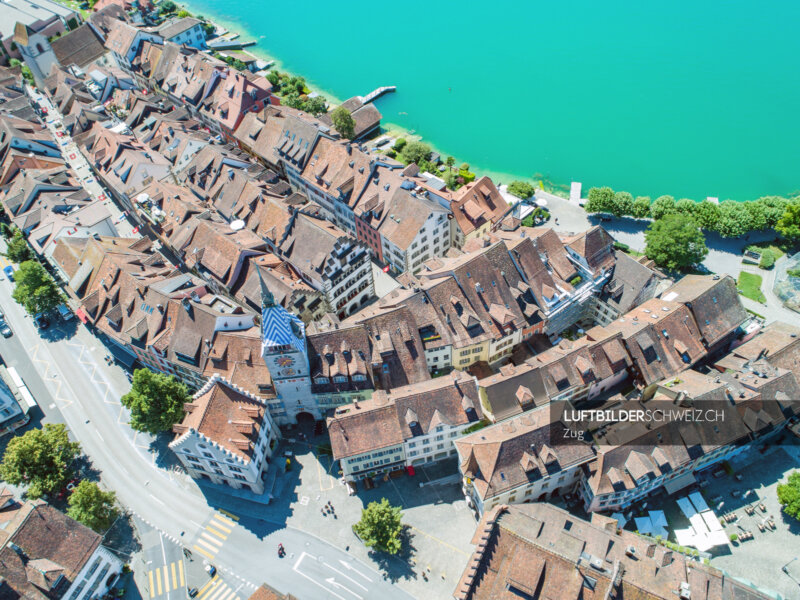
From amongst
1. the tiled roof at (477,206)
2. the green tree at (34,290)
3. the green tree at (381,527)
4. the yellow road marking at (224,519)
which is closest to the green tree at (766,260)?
the tiled roof at (477,206)

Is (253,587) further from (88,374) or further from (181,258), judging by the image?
(181,258)

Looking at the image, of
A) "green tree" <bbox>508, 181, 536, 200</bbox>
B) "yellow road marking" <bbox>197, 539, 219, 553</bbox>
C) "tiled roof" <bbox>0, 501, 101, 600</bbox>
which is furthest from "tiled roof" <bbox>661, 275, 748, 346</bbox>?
"tiled roof" <bbox>0, 501, 101, 600</bbox>

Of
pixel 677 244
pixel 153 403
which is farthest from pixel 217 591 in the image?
pixel 677 244

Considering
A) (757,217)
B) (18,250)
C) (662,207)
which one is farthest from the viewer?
(662,207)

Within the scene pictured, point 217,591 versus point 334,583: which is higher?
point 334,583

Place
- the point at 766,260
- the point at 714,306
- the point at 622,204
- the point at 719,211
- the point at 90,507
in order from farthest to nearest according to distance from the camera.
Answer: the point at 622,204 < the point at 719,211 < the point at 766,260 < the point at 714,306 < the point at 90,507

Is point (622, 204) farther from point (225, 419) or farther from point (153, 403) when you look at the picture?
point (153, 403)

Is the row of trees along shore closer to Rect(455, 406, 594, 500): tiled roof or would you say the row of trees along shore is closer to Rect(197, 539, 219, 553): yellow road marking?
Rect(455, 406, 594, 500): tiled roof

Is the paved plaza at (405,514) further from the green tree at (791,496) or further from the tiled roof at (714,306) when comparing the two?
the tiled roof at (714,306)
